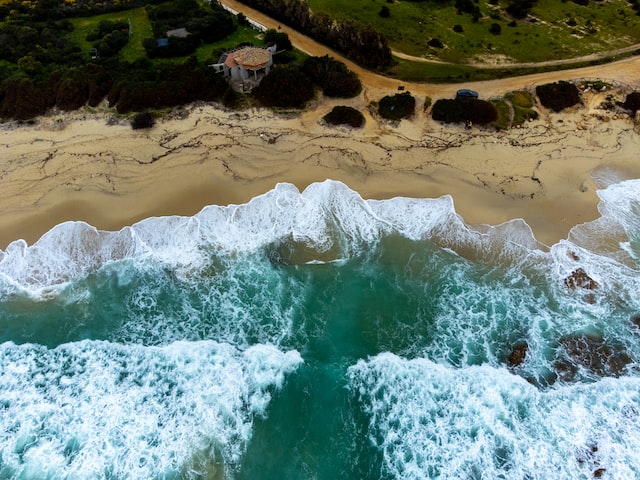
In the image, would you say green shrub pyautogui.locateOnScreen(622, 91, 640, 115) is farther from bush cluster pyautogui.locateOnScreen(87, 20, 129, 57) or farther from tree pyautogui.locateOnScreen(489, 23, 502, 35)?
bush cluster pyautogui.locateOnScreen(87, 20, 129, 57)

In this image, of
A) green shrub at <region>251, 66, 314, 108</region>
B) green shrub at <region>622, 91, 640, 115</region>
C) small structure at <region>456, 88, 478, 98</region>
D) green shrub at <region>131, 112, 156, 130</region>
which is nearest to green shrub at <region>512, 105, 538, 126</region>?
small structure at <region>456, 88, 478, 98</region>

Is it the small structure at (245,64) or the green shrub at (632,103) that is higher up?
the green shrub at (632,103)

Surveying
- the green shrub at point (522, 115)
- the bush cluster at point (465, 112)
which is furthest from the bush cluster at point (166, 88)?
the green shrub at point (522, 115)

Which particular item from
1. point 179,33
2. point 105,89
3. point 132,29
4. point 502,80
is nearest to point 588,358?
point 502,80

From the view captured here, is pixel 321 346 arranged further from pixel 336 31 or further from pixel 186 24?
pixel 186 24

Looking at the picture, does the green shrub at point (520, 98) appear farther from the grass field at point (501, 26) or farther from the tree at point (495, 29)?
the tree at point (495, 29)
